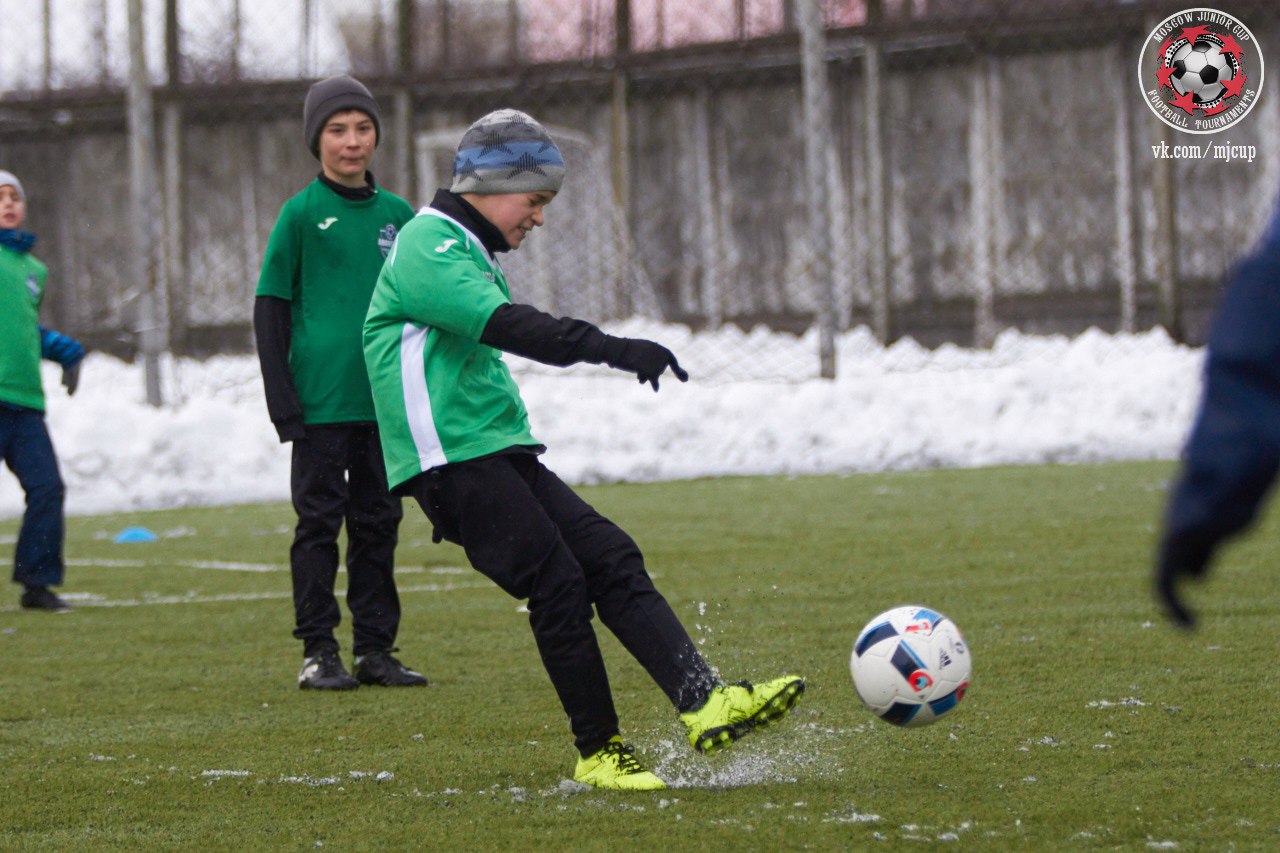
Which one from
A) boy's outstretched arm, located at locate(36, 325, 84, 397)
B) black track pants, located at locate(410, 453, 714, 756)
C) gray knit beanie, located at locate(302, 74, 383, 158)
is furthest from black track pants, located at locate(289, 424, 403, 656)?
boy's outstretched arm, located at locate(36, 325, 84, 397)

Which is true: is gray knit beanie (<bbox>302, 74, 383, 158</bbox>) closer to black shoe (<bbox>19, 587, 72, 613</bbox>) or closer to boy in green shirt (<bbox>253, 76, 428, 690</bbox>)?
boy in green shirt (<bbox>253, 76, 428, 690</bbox>)

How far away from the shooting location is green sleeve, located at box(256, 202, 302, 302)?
518 cm

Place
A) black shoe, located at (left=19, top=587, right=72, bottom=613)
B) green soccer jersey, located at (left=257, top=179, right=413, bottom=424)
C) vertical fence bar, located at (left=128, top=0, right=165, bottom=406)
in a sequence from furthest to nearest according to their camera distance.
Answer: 1. vertical fence bar, located at (left=128, top=0, right=165, bottom=406)
2. black shoe, located at (left=19, top=587, right=72, bottom=613)
3. green soccer jersey, located at (left=257, top=179, right=413, bottom=424)

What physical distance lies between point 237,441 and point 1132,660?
8.45 metres

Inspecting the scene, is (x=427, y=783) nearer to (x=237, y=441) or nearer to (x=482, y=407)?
(x=482, y=407)

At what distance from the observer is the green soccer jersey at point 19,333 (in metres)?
7.01

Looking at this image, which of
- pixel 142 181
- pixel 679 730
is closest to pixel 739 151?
pixel 142 181

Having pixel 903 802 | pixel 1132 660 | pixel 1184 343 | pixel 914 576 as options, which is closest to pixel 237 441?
pixel 914 576

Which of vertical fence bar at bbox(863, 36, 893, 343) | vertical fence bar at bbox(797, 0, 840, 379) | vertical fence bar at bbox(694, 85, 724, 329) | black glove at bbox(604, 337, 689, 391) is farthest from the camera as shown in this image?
vertical fence bar at bbox(694, 85, 724, 329)

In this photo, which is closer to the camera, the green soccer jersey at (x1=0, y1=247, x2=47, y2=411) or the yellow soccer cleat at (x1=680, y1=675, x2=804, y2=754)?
the yellow soccer cleat at (x1=680, y1=675, x2=804, y2=754)

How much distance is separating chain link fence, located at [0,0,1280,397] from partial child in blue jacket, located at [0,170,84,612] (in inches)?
241

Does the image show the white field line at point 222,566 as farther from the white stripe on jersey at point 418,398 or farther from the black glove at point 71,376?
the white stripe on jersey at point 418,398

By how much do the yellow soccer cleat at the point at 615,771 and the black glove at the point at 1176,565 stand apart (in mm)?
1962

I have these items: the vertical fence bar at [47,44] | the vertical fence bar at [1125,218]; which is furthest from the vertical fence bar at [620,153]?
the vertical fence bar at [47,44]
